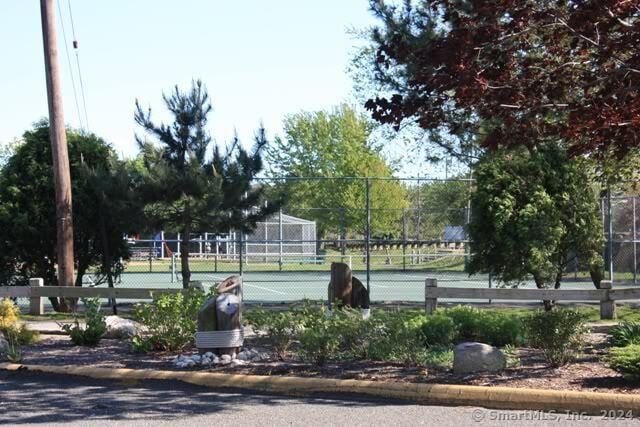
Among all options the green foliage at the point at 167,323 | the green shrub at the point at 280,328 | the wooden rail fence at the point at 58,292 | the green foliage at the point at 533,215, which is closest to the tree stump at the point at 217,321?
the green shrub at the point at 280,328

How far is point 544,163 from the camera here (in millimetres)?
16297

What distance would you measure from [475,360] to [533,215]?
7.18 meters

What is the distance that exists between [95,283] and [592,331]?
38.7 ft

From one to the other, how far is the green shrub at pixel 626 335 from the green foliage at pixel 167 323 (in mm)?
5496

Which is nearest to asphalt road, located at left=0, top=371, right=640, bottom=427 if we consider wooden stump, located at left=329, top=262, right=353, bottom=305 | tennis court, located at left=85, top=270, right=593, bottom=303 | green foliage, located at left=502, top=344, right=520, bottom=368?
green foliage, located at left=502, top=344, right=520, bottom=368

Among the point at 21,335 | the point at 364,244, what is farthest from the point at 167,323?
the point at 364,244

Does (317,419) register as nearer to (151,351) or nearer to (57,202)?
(151,351)

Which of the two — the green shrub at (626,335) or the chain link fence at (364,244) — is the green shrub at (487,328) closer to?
the green shrub at (626,335)

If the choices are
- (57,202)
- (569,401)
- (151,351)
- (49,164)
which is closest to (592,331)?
(569,401)

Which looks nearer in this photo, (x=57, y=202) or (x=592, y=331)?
(x=592, y=331)

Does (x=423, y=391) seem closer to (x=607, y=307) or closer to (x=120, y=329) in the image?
(x=120, y=329)

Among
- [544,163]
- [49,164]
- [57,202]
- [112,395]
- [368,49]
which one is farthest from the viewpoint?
[368,49]

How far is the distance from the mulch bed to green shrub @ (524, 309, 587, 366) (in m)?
0.14

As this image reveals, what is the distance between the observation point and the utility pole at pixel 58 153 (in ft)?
57.8
